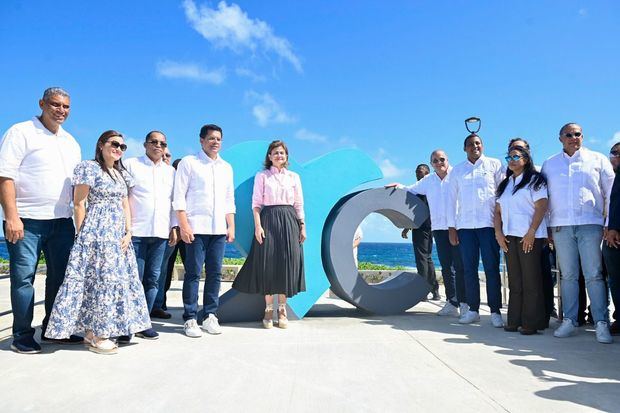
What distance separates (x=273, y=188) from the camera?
16.4 feet

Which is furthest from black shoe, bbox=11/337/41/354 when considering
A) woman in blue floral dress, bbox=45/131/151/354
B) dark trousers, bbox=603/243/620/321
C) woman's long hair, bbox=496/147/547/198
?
dark trousers, bbox=603/243/620/321

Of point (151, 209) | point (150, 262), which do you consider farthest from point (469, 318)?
point (151, 209)

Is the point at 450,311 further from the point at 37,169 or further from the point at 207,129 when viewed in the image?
the point at 37,169

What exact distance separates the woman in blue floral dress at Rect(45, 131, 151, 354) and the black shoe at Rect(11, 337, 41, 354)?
0.23m

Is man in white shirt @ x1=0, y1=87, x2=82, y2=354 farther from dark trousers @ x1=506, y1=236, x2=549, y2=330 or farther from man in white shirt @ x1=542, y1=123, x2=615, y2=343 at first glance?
man in white shirt @ x1=542, y1=123, x2=615, y2=343

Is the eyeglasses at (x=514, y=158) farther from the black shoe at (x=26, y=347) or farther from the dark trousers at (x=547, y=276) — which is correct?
the black shoe at (x=26, y=347)

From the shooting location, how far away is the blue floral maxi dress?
373 centimetres

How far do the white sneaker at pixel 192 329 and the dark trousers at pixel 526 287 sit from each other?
10.4 feet

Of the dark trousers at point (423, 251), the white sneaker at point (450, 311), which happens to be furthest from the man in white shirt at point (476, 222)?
the dark trousers at point (423, 251)

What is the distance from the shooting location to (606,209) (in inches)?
179

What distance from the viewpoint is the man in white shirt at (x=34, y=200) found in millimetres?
3691

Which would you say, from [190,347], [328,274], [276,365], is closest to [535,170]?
[328,274]

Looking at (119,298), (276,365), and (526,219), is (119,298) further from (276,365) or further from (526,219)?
(526,219)

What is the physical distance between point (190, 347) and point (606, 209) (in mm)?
4131
